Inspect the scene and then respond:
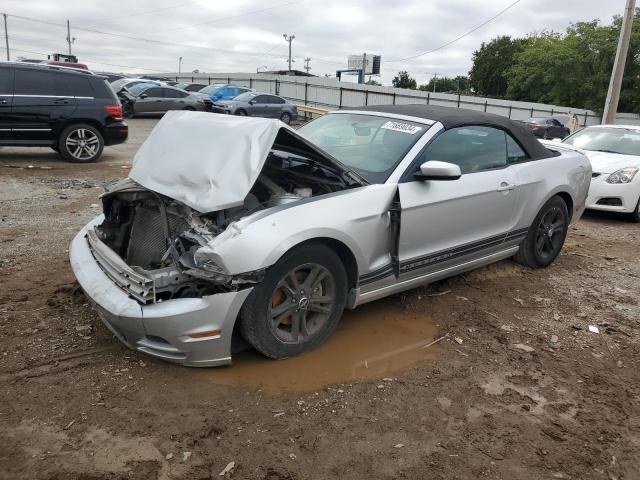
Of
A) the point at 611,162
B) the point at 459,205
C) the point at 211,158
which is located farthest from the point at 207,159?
the point at 611,162

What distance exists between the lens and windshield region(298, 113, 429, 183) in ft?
13.1

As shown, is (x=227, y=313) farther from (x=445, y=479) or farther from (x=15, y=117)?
(x=15, y=117)

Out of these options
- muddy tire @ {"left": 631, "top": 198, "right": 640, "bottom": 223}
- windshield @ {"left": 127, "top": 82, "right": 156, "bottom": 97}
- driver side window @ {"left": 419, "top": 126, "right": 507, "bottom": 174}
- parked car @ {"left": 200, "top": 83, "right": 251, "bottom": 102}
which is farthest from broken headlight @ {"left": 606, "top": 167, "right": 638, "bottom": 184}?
parked car @ {"left": 200, "top": 83, "right": 251, "bottom": 102}

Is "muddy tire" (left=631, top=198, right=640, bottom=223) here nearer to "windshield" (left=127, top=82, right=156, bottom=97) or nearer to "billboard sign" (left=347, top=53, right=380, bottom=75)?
"windshield" (left=127, top=82, right=156, bottom=97)

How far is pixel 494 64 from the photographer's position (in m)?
64.1

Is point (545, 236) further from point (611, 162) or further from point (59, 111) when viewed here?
point (59, 111)

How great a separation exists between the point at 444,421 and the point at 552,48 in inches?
2067

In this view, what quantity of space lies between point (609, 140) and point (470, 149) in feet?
19.2

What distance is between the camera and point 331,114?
5.12 meters

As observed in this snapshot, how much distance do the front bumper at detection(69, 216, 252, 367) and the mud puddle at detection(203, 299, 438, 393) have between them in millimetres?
228

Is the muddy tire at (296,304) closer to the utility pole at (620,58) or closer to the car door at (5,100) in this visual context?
the car door at (5,100)

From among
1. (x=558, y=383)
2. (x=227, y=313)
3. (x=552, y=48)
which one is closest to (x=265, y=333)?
(x=227, y=313)

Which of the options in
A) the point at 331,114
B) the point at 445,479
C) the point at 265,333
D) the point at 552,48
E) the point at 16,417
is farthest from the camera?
the point at 552,48

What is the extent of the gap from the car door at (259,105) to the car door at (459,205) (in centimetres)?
1939
